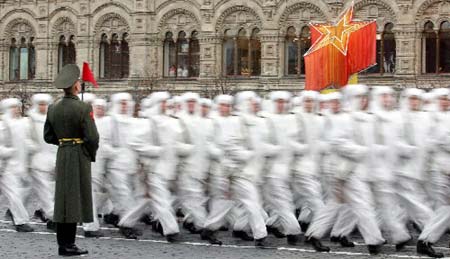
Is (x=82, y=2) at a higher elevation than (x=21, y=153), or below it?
higher

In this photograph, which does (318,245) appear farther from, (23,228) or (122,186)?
(23,228)

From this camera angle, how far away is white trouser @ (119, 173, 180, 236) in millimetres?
12336

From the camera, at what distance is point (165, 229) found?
40.4 feet

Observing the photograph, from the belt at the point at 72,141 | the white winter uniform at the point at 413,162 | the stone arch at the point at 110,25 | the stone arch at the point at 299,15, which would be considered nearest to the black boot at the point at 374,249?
the white winter uniform at the point at 413,162

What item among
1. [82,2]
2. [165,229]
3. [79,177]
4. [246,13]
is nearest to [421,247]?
[165,229]

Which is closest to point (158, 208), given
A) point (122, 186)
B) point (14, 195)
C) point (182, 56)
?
point (122, 186)

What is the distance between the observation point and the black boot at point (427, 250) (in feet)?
36.5

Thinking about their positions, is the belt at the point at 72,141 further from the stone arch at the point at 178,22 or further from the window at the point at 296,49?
the stone arch at the point at 178,22

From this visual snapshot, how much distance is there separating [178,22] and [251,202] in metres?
26.3

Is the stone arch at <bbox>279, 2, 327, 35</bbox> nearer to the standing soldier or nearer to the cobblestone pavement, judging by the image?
the cobblestone pavement

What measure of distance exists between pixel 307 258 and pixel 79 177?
3.03 meters

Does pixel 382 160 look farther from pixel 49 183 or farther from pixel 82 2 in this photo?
pixel 82 2

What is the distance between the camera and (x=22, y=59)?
137 ft

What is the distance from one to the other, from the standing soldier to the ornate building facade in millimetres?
23728
